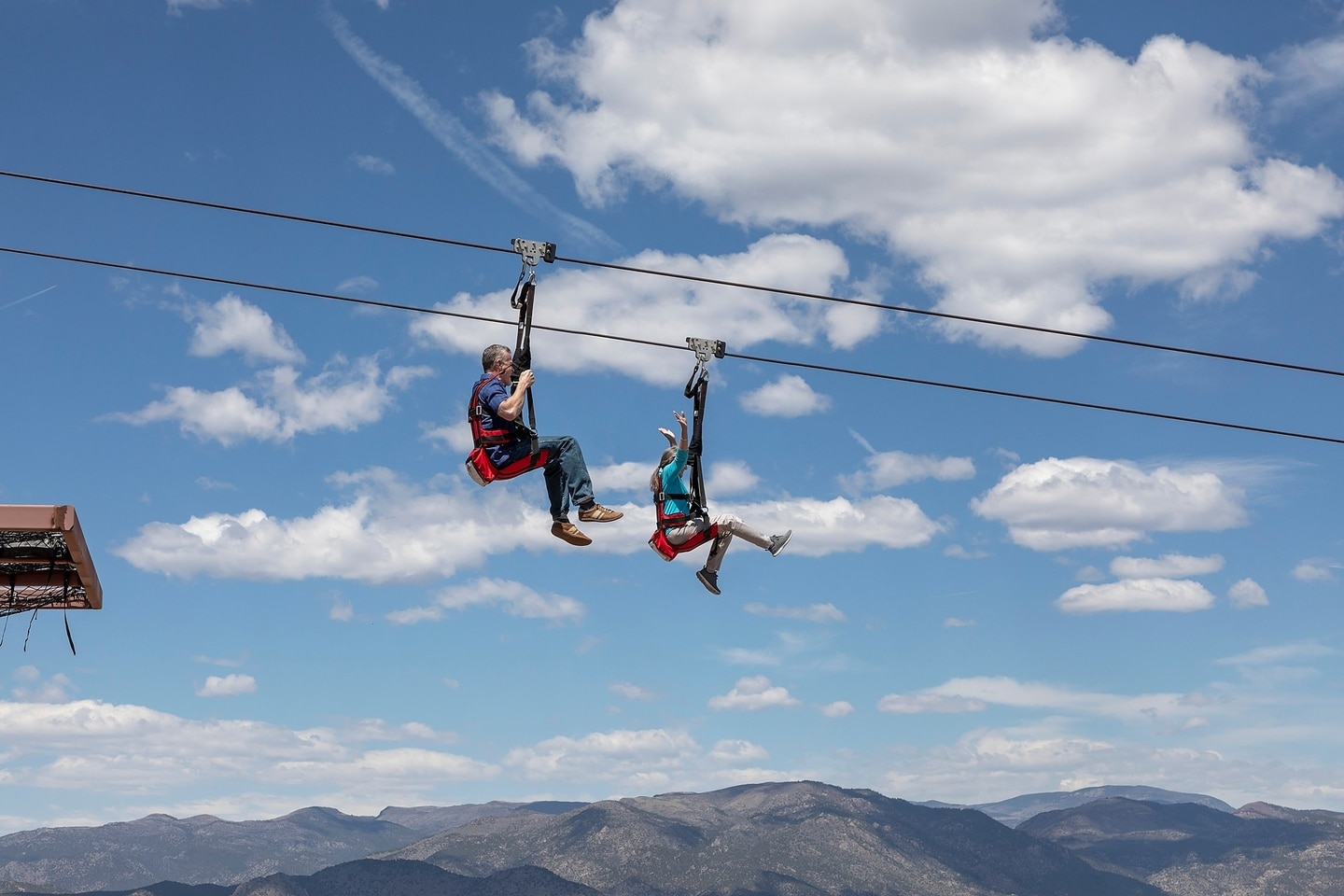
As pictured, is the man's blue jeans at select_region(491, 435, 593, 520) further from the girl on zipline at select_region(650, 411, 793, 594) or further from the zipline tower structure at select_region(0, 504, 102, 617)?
the zipline tower structure at select_region(0, 504, 102, 617)

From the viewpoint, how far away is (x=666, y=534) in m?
25.7

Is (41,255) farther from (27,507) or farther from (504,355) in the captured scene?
(504,355)

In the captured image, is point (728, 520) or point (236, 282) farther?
point (728, 520)

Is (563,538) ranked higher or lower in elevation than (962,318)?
lower

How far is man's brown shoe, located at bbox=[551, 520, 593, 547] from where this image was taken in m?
24.2

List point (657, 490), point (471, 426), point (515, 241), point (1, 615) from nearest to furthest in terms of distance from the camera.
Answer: point (515, 241) → point (471, 426) → point (657, 490) → point (1, 615)

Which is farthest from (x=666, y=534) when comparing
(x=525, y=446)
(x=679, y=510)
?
(x=525, y=446)

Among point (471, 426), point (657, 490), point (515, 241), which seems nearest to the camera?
point (515, 241)

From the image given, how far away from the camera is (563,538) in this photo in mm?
24234

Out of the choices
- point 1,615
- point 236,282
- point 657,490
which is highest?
point 236,282

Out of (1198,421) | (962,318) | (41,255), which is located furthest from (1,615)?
(1198,421)

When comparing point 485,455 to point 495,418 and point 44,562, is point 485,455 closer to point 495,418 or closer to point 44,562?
point 495,418

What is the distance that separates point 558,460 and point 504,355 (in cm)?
218

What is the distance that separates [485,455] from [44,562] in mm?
9413
